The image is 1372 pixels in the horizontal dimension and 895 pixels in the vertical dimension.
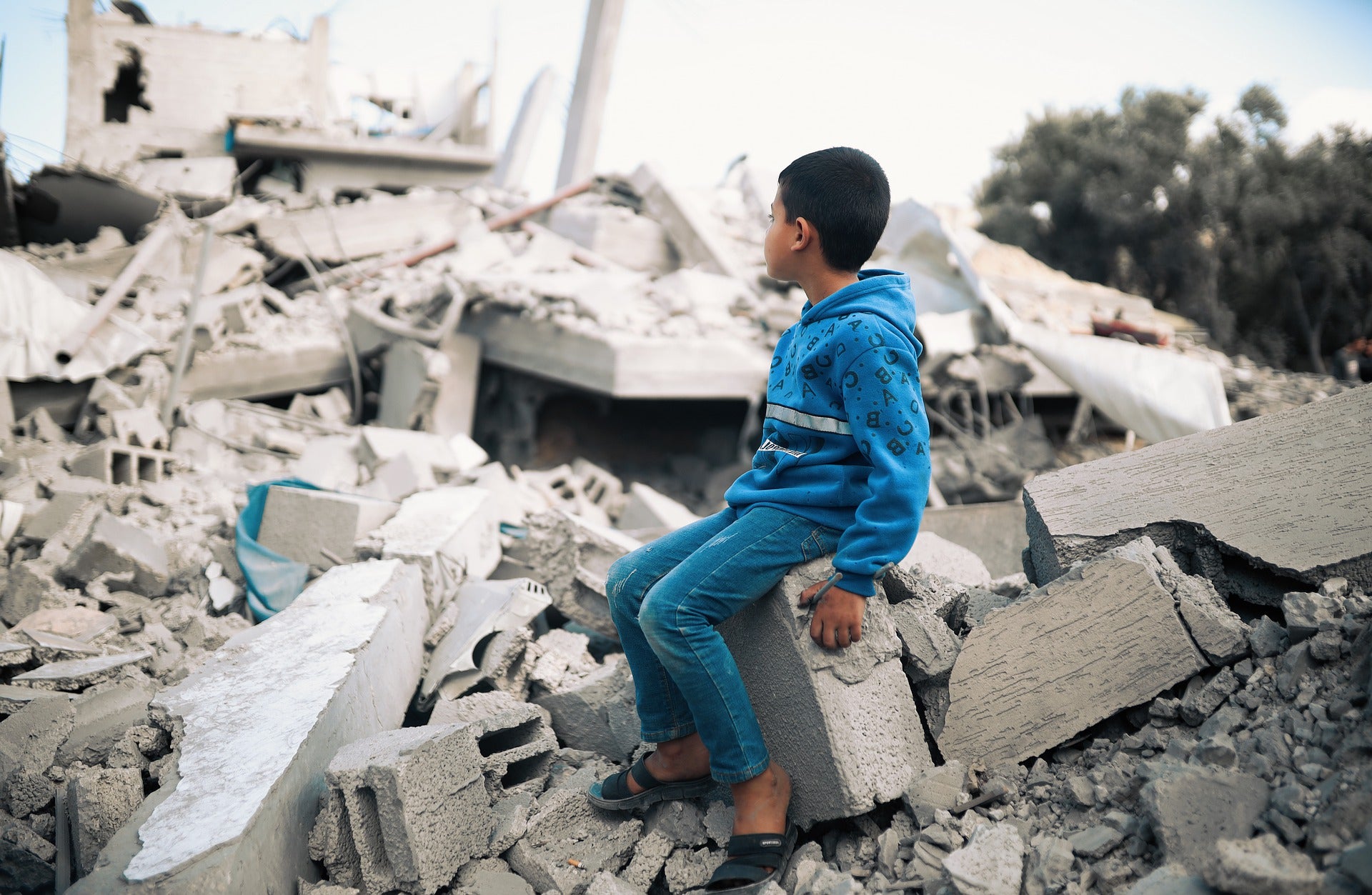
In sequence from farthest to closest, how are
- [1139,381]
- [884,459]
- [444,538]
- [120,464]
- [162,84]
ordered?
[162,84] < [1139,381] < [120,464] < [444,538] < [884,459]

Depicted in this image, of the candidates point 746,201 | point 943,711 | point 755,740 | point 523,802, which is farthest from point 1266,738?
point 746,201

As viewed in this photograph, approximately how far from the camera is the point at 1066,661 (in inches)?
86.3

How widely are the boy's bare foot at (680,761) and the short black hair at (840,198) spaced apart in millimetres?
1379

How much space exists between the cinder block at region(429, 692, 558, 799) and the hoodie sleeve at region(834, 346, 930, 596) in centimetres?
121

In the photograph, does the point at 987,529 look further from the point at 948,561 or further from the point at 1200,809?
the point at 1200,809

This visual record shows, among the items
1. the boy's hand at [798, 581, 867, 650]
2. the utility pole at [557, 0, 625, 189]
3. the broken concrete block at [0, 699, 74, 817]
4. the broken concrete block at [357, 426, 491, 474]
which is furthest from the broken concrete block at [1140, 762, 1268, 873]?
the utility pole at [557, 0, 625, 189]

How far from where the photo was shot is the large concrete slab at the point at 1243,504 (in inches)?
86.4

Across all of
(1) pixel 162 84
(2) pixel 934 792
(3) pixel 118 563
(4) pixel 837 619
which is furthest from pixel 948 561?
(1) pixel 162 84

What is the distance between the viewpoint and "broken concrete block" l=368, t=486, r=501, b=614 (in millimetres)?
3574

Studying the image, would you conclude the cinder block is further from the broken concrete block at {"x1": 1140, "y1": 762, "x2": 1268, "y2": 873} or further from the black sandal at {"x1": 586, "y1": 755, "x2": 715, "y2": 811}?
the broken concrete block at {"x1": 1140, "y1": 762, "x2": 1268, "y2": 873}

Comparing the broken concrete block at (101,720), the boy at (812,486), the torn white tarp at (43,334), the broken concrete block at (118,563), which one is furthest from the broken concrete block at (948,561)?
the torn white tarp at (43,334)

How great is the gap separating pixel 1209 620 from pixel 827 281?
4.43 ft

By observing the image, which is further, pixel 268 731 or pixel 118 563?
pixel 118 563

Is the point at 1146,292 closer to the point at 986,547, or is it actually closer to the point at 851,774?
the point at 986,547
